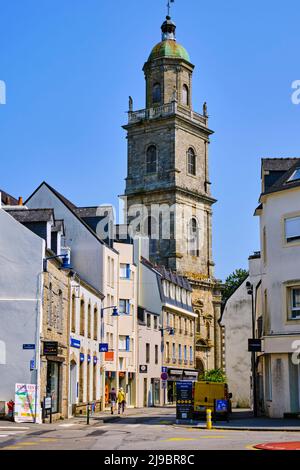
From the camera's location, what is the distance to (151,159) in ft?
318

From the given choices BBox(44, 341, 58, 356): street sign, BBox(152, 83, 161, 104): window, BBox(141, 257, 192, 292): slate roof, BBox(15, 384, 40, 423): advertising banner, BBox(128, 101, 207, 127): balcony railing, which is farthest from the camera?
BBox(152, 83, 161, 104): window

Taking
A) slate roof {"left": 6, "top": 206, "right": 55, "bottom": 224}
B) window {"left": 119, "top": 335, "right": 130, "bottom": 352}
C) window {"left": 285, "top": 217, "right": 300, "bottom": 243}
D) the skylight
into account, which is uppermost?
the skylight

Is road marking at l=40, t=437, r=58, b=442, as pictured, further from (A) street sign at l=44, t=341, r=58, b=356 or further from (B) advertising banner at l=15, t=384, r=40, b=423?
(A) street sign at l=44, t=341, r=58, b=356

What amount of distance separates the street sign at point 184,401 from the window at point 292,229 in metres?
7.55

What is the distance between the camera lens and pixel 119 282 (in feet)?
175

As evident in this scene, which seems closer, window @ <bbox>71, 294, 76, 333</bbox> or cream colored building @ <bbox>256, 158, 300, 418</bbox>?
cream colored building @ <bbox>256, 158, 300, 418</bbox>

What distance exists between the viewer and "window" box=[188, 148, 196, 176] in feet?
320

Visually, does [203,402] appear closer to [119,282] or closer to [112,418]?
[112,418]

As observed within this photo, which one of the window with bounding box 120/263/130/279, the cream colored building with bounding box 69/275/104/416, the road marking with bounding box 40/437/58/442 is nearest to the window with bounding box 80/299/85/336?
the cream colored building with bounding box 69/275/104/416

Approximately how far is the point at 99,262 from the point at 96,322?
405 centimetres

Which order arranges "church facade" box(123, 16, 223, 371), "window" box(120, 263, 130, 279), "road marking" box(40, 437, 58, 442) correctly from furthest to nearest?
"church facade" box(123, 16, 223, 371) < "window" box(120, 263, 130, 279) < "road marking" box(40, 437, 58, 442)

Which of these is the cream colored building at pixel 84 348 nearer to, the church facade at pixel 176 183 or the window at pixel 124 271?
the window at pixel 124 271

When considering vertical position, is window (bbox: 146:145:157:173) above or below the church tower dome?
below
